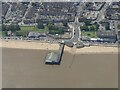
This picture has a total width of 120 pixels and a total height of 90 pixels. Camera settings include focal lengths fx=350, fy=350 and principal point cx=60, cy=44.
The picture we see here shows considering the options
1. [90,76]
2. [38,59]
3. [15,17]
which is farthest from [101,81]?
[15,17]

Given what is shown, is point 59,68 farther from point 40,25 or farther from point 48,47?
point 40,25

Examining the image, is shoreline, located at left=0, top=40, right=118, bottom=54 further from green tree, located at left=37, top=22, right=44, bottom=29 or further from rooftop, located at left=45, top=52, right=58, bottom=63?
green tree, located at left=37, top=22, right=44, bottom=29

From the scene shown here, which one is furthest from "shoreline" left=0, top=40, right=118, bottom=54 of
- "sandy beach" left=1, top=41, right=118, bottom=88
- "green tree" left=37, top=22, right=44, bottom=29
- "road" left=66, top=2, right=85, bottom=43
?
"green tree" left=37, top=22, right=44, bottom=29

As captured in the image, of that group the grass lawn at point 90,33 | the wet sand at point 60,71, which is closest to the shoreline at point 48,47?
the wet sand at point 60,71

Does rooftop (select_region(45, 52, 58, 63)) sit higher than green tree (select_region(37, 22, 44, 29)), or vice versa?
green tree (select_region(37, 22, 44, 29))

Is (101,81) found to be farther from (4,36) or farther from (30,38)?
(4,36)

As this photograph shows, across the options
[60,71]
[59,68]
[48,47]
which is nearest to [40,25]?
[48,47]

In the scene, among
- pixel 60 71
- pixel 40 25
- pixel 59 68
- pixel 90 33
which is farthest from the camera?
pixel 40 25

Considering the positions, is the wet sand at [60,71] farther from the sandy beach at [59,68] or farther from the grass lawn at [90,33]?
the grass lawn at [90,33]
